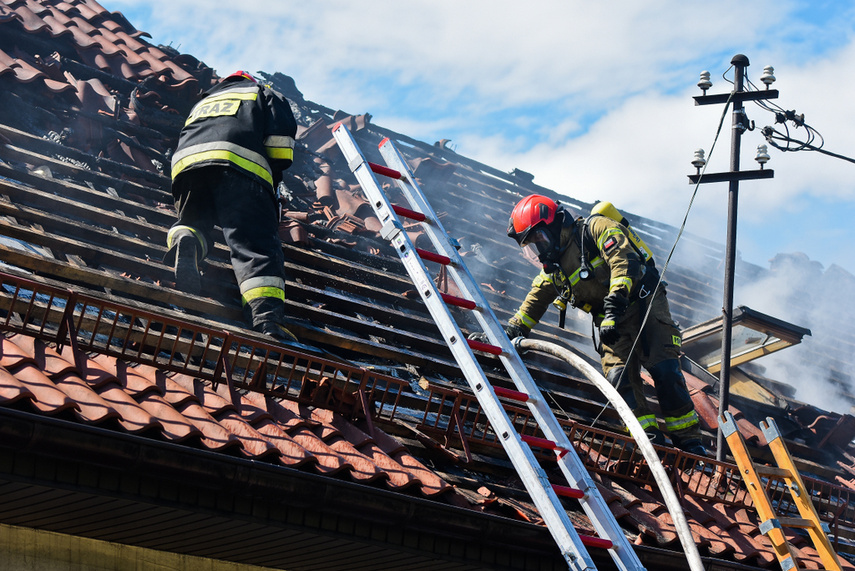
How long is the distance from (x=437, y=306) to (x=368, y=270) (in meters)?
2.70

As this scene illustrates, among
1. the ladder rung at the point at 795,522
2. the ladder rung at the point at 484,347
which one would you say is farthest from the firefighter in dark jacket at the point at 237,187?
the ladder rung at the point at 795,522

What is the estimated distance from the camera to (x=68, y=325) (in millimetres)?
3967

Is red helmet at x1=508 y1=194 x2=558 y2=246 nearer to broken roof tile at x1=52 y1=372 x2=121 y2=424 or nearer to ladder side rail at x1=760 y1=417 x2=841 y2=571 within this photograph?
ladder side rail at x1=760 y1=417 x2=841 y2=571

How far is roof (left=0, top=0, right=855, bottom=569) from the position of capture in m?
3.54

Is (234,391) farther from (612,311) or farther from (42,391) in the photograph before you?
(612,311)

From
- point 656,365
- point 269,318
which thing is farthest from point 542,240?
point 269,318

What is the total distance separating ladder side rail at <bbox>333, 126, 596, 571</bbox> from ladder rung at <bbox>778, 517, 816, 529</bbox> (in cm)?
110

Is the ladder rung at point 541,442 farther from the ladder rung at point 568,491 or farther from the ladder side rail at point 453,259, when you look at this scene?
the ladder side rail at point 453,259

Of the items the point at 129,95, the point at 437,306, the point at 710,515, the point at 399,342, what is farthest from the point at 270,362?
the point at 129,95

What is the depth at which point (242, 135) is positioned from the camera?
6.01 metres

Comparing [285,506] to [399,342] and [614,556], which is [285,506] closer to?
[614,556]

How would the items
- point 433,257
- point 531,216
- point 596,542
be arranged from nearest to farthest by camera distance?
point 596,542 → point 433,257 → point 531,216

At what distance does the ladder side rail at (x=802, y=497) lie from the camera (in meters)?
4.39

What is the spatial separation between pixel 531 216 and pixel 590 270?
60 cm
